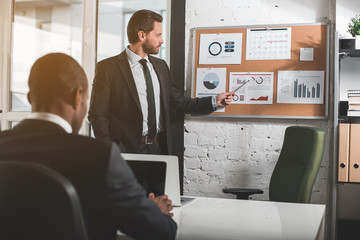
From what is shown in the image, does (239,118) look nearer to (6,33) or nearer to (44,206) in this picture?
(6,33)

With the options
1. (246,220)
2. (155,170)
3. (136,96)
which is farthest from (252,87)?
(246,220)

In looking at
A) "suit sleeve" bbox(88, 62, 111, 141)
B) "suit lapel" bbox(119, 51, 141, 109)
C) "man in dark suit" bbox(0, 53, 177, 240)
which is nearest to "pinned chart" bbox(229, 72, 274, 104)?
"suit lapel" bbox(119, 51, 141, 109)

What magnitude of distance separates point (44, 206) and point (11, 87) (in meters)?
3.82

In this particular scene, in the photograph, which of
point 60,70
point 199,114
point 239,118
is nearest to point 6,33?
point 199,114

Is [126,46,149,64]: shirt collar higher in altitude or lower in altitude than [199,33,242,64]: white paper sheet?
lower

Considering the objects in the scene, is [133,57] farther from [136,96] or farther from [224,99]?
[224,99]

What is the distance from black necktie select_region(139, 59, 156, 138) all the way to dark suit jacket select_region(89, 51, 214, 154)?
8 centimetres

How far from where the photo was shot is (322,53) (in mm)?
3406

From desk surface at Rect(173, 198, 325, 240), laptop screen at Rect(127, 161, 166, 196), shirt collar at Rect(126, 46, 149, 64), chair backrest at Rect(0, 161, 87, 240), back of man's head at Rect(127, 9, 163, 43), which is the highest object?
back of man's head at Rect(127, 9, 163, 43)

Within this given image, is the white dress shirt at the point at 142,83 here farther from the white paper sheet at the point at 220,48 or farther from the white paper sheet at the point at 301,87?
the white paper sheet at the point at 301,87

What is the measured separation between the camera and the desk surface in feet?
5.16

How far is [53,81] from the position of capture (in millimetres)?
1228

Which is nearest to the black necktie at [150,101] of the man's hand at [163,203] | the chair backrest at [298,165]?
the chair backrest at [298,165]

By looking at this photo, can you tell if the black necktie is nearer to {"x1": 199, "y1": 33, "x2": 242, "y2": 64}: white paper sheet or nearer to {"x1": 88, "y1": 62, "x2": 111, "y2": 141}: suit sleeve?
{"x1": 88, "y1": 62, "x2": 111, "y2": 141}: suit sleeve
